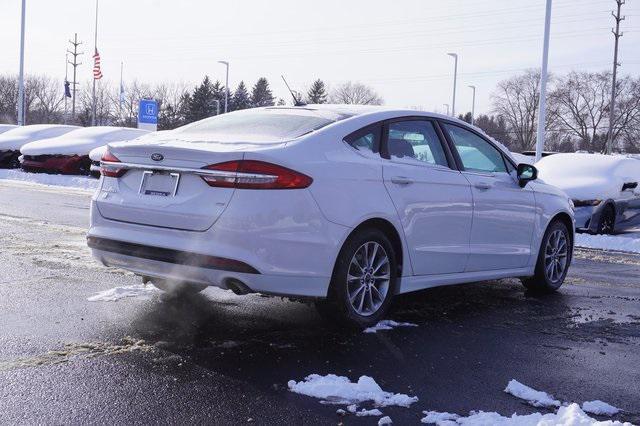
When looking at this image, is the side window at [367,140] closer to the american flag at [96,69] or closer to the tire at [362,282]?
the tire at [362,282]

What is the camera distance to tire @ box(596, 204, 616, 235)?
13453mm

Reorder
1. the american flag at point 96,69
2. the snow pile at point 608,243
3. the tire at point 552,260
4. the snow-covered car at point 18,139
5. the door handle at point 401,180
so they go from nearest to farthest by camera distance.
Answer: the door handle at point 401,180
the tire at point 552,260
the snow pile at point 608,243
the snow-covered car at point 18,139
the american flag at point 96,69

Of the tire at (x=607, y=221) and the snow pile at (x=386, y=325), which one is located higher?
the tire at (x=607, y=221)

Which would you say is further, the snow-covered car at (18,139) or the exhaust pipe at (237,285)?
the snow-covered car at (18,139)

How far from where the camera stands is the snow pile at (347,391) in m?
3.67

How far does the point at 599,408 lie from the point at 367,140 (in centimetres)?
244

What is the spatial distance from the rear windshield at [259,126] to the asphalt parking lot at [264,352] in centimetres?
129

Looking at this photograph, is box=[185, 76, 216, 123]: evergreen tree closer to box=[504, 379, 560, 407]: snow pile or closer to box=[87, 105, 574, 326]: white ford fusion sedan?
box=[87, 105, 574, 326]: white ford fusion sedan

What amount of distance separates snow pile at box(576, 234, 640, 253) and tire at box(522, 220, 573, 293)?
450cm

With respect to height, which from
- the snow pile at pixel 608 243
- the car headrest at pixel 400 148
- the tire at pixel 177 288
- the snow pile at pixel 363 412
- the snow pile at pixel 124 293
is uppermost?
the car headrest at pixel 400 148

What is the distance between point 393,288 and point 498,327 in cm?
86

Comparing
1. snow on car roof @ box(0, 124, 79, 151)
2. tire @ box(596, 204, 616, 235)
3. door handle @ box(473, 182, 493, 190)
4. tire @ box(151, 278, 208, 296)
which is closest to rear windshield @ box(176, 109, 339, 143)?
tire @ box(151, 278, 208, 296)

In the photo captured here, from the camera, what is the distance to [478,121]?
322 ft

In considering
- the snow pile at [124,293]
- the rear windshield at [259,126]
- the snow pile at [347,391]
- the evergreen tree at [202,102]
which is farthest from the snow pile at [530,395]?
the evergreen tree at [202,102]
